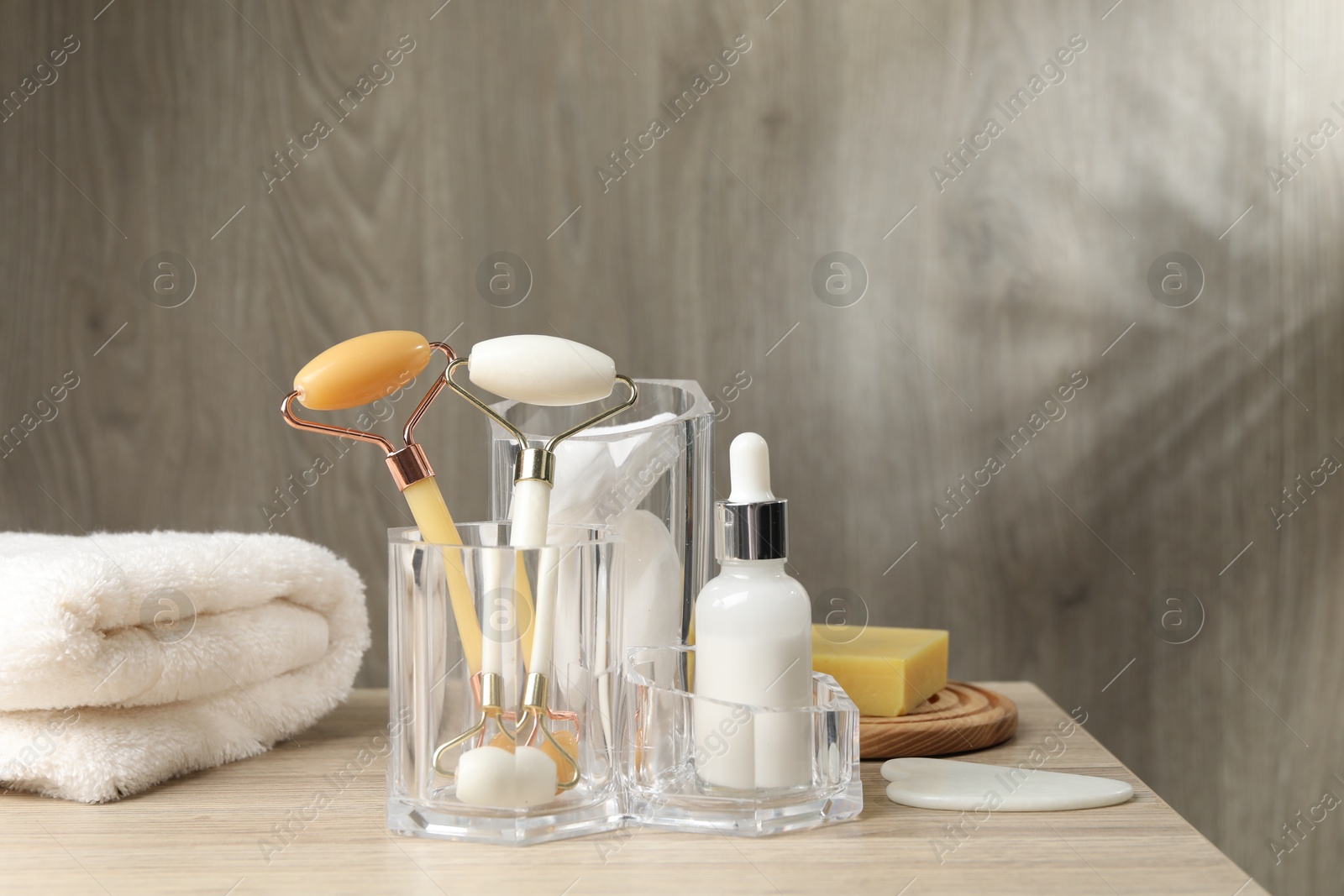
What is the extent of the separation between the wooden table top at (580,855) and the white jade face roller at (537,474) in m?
0.04

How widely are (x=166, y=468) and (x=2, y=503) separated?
139 mm

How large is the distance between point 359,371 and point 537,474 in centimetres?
8

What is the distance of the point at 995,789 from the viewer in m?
0.48

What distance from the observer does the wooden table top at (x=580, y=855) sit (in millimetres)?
382

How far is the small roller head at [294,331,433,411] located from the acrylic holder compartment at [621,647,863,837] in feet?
0.51

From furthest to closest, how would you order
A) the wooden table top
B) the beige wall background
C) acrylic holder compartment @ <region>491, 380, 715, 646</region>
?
1. the beige wall background
2. acrylic holder compartment @ <region>491, 380, 715, 646</region>
3. the wooden table top

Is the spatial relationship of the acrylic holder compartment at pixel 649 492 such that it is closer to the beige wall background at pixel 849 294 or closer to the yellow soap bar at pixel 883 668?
the yellow soap bar at pixel 883 668

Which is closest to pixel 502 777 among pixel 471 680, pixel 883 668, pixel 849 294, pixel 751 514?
pixel 471 680

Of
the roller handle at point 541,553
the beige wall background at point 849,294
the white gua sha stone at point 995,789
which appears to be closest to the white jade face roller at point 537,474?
the roller handle at point 541,553

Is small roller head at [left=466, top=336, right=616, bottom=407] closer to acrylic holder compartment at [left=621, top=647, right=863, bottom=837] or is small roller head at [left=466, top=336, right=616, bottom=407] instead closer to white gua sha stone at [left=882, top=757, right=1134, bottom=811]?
acrylic holder compartment at [left=621, top=647, right=863, bottom=837]

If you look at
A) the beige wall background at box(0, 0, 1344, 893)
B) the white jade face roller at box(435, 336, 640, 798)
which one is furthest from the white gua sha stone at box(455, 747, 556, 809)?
the beige wall background at box(0, 0, 1344, 893)

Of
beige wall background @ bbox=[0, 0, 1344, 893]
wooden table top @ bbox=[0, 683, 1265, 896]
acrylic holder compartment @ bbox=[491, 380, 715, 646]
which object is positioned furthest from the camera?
beige wall background @ bbox=[0, 0, 1344, 893]

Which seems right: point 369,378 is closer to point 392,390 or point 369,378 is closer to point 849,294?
point 392,390

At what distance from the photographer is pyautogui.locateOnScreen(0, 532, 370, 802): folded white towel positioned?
0.46 m
